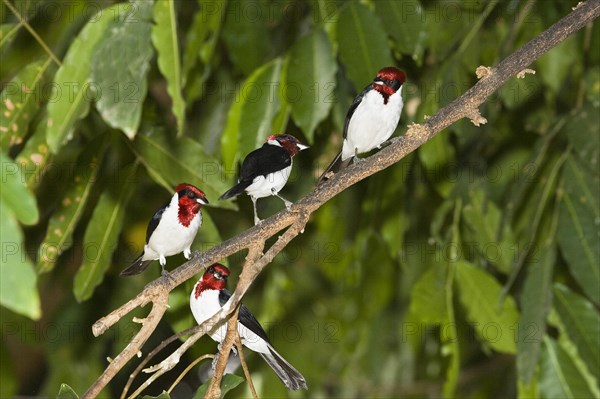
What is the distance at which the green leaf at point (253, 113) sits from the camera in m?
2.04

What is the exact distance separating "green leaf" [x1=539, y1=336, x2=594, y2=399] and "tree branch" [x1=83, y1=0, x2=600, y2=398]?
107 centimetres

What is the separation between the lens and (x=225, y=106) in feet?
9.48

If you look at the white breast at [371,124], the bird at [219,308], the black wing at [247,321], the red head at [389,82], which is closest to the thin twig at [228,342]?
the bird at [219,308]

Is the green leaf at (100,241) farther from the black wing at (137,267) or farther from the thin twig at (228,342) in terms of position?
the thin twig at (228,342)

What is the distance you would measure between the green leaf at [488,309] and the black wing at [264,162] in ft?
3.65

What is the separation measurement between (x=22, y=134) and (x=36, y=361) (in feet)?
8.42

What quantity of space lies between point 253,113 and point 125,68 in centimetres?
46

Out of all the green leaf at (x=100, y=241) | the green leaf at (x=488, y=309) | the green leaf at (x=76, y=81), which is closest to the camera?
the green leaf at (x=76, y=81)

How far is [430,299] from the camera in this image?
Result: 92.2 inches

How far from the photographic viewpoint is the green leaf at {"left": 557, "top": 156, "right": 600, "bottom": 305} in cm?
217

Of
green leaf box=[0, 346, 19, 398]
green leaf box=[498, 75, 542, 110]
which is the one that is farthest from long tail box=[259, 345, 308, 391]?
green leaf box=[498, 75, 542, 110]

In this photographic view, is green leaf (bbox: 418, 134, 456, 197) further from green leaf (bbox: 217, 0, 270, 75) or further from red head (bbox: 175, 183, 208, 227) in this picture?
red head (bbox: 175, 183, 208, 227)

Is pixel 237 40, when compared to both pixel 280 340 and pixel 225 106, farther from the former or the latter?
pixel 280 340

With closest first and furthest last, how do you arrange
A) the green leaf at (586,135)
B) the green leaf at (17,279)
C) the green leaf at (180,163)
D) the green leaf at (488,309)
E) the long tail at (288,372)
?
the green leaf at (17,279) < the long tail at (288,372) < the green leaf at (180,163) < the green leaf at (586,135) < the green leaf at (488,309)
